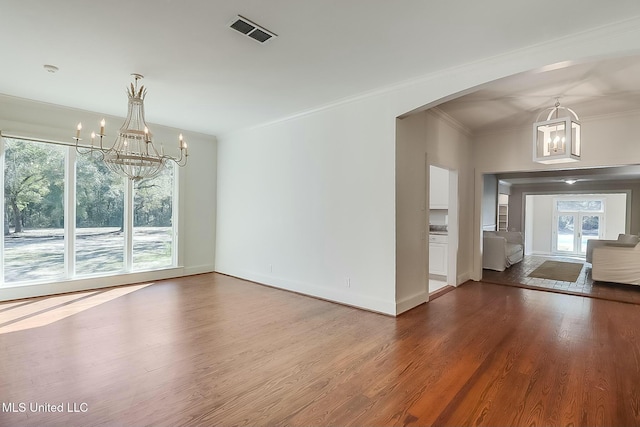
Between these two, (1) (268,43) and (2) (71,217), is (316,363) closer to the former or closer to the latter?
(1) (268,43)

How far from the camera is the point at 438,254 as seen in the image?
615cm

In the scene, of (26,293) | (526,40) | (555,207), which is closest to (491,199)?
(555,207)

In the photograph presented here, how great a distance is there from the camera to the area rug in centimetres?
661

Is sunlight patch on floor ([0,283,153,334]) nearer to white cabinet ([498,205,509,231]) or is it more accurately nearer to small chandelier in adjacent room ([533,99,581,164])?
small chandelier in adjacent room ([533,99,581,164])

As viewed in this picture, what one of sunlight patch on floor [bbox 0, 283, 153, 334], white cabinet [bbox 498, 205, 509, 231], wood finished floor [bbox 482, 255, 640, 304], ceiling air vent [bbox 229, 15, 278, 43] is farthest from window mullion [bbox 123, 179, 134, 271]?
white cabinet [bbox 498, 205, 509, 231]

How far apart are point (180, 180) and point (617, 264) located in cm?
825

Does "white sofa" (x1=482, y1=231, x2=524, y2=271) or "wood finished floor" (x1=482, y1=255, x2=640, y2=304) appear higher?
"white sofa" (x1=482, y1=231, x2=524, y2=271)

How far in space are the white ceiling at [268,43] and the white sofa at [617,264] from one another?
133 inches

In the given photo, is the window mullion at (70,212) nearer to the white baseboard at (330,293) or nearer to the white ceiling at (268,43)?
the white ceiling at (268,43)

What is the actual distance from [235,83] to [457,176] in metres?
4.02

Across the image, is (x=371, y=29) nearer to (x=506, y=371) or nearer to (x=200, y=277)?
(x=506, y=371)

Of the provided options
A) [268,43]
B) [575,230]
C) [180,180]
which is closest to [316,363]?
[268,43]

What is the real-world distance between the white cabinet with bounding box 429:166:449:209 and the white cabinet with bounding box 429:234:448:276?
693mm


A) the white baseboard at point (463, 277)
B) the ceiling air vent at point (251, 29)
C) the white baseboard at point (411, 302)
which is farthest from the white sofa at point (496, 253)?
the ceiling air vent at point (251, 29)
